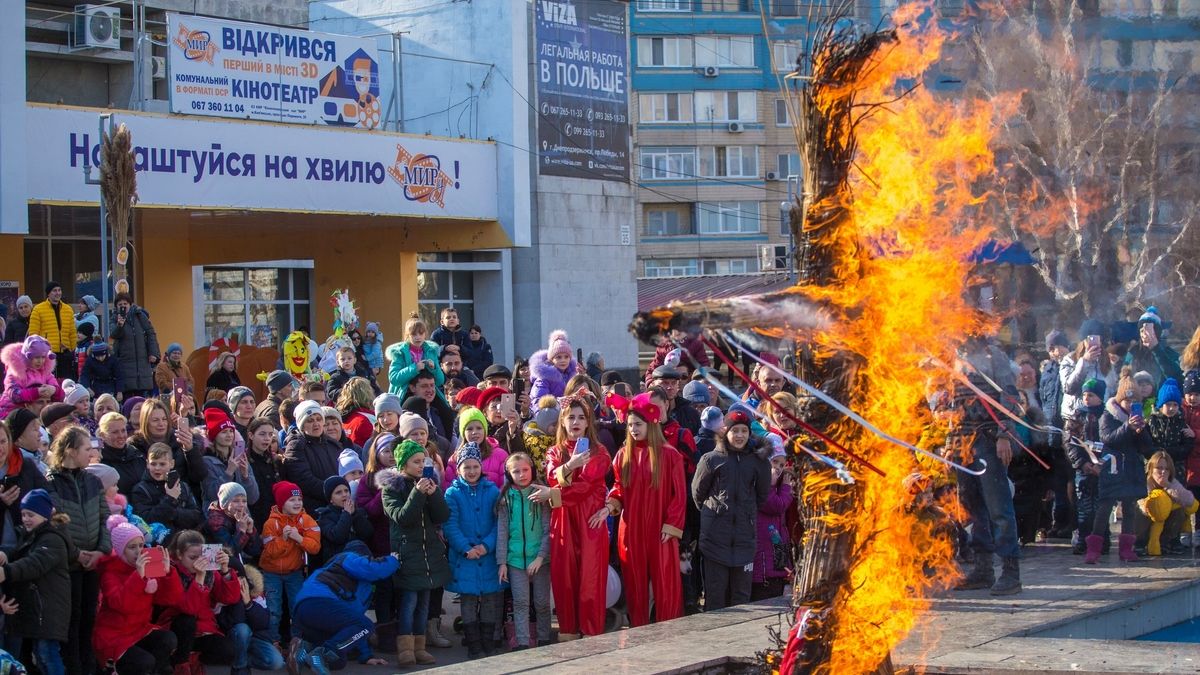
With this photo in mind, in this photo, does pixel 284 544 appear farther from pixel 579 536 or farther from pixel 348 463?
pixel 579 536

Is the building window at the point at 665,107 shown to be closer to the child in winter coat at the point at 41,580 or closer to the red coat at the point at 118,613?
the red coat at the point at 118,613

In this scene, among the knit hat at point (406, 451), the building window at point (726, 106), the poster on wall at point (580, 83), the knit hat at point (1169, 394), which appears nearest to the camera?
the knit hat at point (406, 451)

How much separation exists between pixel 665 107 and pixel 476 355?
4403cm

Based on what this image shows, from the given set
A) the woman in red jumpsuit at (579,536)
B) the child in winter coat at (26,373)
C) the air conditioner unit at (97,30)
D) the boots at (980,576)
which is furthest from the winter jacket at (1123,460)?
the air conditioner unit at (97,30)

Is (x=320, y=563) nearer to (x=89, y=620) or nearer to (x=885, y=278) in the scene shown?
(x=89, y=620)

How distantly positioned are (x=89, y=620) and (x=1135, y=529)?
28.2ft

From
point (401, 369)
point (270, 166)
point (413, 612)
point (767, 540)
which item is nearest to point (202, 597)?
point (413, 612)

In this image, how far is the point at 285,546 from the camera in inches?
364

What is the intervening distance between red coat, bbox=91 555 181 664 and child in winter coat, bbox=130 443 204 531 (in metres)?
0.49

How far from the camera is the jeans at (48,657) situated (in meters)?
7.71

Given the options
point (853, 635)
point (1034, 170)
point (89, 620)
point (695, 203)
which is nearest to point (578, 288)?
point (1034, 170)

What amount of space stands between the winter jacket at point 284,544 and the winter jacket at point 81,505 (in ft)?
4.31

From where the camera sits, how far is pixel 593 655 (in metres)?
7.50

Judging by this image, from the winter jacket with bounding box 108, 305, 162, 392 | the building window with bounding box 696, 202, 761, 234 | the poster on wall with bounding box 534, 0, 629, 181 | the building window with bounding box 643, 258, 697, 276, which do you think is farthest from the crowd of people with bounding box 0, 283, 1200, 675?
the building window with bounding box 696, 202, 761, 234
